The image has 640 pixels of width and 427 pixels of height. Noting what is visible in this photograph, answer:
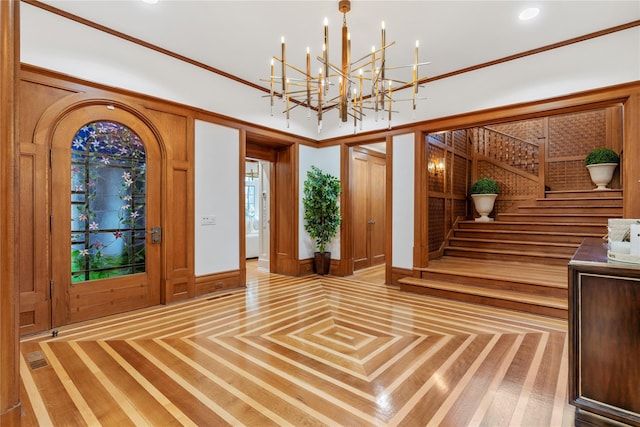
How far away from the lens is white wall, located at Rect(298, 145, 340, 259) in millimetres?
6090

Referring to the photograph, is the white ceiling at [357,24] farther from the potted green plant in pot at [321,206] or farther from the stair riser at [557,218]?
the stair riser at [557,218]

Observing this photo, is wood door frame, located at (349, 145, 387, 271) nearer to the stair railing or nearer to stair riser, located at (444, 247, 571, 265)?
stair riser, located at (444, 247, 571, 265)

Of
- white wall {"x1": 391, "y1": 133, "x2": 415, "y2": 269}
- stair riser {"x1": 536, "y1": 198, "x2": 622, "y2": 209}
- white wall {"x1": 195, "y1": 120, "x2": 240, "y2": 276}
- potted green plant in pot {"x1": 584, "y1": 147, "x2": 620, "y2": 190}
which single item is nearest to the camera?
white wall {"x1": 195, "y1": 120, "x2": 240, "y2": 276}

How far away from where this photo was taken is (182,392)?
2.16m

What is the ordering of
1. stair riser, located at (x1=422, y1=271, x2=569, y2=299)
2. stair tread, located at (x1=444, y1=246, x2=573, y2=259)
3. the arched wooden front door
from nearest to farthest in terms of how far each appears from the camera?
the arched wooden front door → stair riser, located at (x1=422, y1=271, x2=569, y2=299) → stair tread, located at (x1=444, y1=246, x2=573, y2=259)

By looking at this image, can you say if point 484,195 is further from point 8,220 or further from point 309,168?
point 8,220

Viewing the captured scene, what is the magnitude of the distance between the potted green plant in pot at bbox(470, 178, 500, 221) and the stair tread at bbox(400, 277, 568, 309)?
3.35 metres

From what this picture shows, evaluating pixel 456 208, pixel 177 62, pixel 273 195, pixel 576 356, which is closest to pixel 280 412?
pixel 576 356

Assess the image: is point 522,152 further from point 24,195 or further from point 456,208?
point 24,195

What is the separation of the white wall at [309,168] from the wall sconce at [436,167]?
174cm

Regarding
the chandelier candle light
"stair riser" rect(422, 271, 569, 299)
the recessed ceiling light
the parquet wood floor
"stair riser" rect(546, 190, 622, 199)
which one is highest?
the recessed ceiling light

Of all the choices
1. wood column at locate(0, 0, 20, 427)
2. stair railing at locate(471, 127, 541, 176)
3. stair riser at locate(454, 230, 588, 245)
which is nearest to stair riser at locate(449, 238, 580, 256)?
stair riser at locate(454, 230, 588, 245)

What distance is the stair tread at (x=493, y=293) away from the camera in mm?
3758

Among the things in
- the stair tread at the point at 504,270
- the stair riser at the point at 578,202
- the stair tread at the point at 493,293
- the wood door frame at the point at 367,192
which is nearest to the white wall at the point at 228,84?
the stair tread at the point at 493,293
